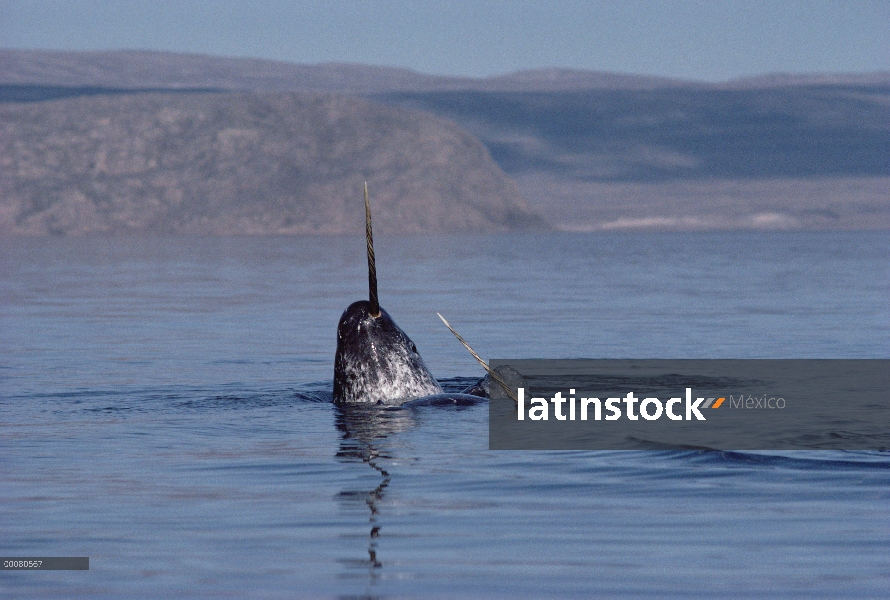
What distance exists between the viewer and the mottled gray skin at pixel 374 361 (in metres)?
16.2

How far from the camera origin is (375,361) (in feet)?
54.0

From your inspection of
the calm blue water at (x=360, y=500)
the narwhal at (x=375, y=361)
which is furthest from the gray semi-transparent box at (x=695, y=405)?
the narwhal at (x=375, y=361)

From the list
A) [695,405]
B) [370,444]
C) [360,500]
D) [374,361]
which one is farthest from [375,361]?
[360,500]

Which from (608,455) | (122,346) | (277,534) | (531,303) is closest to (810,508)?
(608,455)

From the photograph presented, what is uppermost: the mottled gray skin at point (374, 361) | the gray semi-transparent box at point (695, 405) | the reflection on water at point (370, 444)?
the mottled gray skin at point (374, 361)

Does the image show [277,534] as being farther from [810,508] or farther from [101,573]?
[810,508]

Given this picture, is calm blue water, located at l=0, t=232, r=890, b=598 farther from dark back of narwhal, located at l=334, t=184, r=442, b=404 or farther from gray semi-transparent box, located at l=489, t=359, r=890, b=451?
gray semi-transparent box, located at l=489, t=359, r=890, b=451

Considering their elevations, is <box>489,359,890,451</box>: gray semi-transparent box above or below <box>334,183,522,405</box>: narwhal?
below

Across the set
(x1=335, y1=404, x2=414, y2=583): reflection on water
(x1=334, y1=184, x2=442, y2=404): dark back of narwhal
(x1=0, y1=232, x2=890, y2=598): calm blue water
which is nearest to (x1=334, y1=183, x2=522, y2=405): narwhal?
(x1=334, y1=184, x2=442, y2=404): dark back of narwhal

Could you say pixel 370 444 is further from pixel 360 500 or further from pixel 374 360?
pixel 360 500

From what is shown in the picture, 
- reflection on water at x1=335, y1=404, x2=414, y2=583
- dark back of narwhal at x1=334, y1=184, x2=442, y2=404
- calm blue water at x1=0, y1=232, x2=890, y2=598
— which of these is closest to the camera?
calm blue water at x1=0, y1=232, x2=890, y2=598

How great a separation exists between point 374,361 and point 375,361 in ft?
0.04

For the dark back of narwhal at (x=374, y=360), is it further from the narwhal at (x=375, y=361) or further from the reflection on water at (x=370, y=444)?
the reflection on water at (x=370, y=444)

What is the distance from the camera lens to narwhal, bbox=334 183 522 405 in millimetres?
16219
